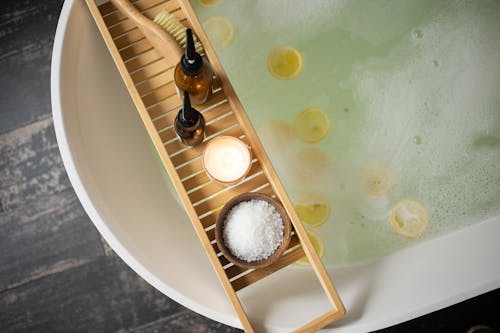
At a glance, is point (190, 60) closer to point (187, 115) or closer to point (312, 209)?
point (187, 115)

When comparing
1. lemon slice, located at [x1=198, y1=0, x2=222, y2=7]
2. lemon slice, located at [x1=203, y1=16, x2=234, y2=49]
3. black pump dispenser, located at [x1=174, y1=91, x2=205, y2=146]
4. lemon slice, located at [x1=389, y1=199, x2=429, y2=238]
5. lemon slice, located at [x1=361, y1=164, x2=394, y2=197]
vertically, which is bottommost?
lemon slice, located at [x1=389, y1=199, x2=429, y2=238]

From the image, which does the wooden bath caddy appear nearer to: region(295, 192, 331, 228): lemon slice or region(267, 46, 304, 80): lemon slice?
region(295, 192, 331, 228): lemon slice

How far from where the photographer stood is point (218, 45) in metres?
1.51

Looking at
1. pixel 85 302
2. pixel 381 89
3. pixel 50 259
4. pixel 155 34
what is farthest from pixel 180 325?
pixel 381 89

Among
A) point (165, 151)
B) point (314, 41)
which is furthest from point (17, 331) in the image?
point (314, 41)

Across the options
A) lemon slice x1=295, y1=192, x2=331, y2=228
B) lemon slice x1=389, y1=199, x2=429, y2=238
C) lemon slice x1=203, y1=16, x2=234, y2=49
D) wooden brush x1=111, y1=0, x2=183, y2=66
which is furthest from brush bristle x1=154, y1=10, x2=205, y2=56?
lemon slice x1=389, y1=199, x2=429, y2=238

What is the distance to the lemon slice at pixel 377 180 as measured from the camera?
146 centimetres

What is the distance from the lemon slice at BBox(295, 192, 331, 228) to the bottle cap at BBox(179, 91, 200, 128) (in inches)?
26.3

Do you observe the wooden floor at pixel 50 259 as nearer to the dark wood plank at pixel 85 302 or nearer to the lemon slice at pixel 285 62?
the dark wood plank at pixel 85 302

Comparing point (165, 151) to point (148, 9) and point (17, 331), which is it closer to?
point (148, 9)

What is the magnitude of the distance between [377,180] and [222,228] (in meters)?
0.78

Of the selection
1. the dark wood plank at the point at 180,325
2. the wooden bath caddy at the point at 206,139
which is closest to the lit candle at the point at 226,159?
the wooden bath caddy at the point at 206,139

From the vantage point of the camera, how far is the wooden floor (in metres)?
1.50

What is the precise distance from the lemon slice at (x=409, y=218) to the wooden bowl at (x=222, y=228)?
679mm
